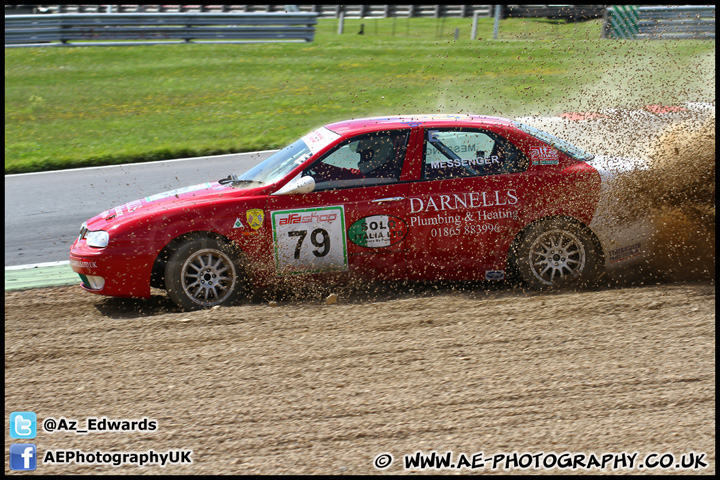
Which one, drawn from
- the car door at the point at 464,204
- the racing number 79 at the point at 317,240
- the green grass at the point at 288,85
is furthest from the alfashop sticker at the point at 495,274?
the green grass at the point at 288,85

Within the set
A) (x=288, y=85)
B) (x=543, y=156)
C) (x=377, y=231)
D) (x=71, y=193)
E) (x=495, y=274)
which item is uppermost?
(x=288, y=85)

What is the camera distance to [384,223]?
637 centimetres

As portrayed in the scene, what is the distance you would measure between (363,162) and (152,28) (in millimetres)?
17792

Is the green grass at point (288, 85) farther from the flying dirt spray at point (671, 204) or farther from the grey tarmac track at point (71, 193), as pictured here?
the flying dirt spray at point (671, 204)

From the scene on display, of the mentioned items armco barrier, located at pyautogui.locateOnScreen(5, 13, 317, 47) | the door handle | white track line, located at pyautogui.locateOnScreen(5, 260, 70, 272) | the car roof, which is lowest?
white track line, located at pyautogui.locateOnScreen(5, 260, 70, 272)

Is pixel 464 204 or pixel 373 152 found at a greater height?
pixel 373 152

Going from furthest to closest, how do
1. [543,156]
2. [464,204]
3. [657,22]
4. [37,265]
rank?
[657,22]
[37,265]
[543,156]
[464,204]

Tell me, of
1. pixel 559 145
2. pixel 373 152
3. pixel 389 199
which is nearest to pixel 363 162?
pixel 373 152

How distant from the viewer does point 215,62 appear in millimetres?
20609

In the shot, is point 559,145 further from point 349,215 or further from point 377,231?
point 349,215

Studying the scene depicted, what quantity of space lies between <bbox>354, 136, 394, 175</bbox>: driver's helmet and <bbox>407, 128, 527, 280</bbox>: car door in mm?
322

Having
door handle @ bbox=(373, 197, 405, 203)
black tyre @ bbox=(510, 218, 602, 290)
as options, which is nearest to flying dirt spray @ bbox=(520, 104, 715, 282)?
black tyre @ bbox=(510, 218, 602, 290)

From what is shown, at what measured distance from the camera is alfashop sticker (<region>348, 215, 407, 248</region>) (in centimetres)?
635

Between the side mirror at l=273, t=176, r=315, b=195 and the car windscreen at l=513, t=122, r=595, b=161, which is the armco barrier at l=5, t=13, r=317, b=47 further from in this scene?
the side mirror at l=273, t=176, r=315, b=195
